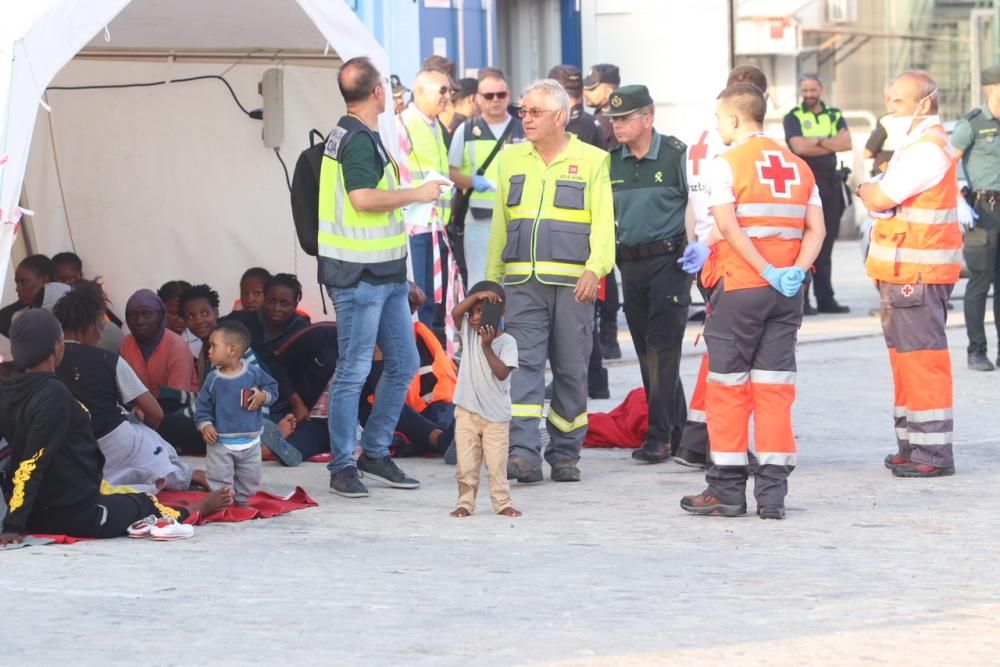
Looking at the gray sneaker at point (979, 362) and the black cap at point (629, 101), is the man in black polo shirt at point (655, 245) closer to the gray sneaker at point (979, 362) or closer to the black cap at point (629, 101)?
the black cap at point (629, 101)

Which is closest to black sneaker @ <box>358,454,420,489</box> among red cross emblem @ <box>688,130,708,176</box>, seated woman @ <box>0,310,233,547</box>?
seated woman @ <box>0,310,233,547</box>

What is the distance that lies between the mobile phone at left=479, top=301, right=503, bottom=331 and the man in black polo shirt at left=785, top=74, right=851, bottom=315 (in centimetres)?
866

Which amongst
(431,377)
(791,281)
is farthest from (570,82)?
(791,281)

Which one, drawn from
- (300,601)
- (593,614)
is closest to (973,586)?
(593,614)

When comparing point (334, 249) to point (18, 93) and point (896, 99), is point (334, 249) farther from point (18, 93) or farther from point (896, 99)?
point (896, 99)

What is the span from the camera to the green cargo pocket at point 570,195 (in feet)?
26.7

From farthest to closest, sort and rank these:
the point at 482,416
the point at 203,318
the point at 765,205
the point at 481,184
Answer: the point at 481,184 → the point at 203,318 → the point at 482,416 → the point at 765,205

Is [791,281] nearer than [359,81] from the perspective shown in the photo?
Yes

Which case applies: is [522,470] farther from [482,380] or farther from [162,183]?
[162,183]

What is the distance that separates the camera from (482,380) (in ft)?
24.2

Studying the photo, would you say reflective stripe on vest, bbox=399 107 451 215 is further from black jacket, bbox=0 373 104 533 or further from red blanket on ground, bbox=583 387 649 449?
black jacket, bbox=0 373 104 533

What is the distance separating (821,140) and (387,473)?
868 centimetres

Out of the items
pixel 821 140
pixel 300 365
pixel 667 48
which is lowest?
pixel 300 365

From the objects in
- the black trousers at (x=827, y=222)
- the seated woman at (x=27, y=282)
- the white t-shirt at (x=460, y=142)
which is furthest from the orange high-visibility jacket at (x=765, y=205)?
the black trousers at (x=827, y=222)
